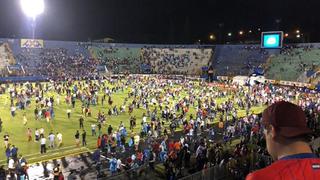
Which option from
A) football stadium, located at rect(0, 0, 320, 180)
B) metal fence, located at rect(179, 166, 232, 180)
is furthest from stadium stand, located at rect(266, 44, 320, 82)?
metal fence, located at rect(179, 166, 232, 180)

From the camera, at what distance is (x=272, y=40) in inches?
2306

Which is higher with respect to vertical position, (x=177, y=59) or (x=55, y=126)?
(x=177, y=59)

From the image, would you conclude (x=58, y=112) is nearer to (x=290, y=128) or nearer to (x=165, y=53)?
(x=290, y=128)

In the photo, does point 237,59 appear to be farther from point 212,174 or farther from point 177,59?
point 212,174

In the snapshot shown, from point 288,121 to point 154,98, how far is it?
138ft

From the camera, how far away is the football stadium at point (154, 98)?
16406 millimetres

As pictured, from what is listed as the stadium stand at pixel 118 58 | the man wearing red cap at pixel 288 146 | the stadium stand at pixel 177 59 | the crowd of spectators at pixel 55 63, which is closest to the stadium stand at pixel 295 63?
the stadium stand at pixel 177 59

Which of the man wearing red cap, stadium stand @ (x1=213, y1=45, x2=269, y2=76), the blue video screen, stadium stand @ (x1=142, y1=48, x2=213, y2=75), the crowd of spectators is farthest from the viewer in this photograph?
stadium stand @ (x1=142, y1=48, x2=213, y2=75)

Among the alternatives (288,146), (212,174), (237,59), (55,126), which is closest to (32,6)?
(55,126)

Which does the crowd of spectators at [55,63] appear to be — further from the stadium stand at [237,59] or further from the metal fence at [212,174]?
the metal fence at [212,174]

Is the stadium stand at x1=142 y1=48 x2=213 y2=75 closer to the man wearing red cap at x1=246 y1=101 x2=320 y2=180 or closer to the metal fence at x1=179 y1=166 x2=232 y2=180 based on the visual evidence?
the metal fence at x1=179 y1=166 x2=232 y2=180

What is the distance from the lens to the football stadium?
1641cm

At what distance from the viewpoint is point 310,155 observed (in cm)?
196

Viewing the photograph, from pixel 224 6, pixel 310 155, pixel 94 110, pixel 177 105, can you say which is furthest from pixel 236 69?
pixel 310 155
